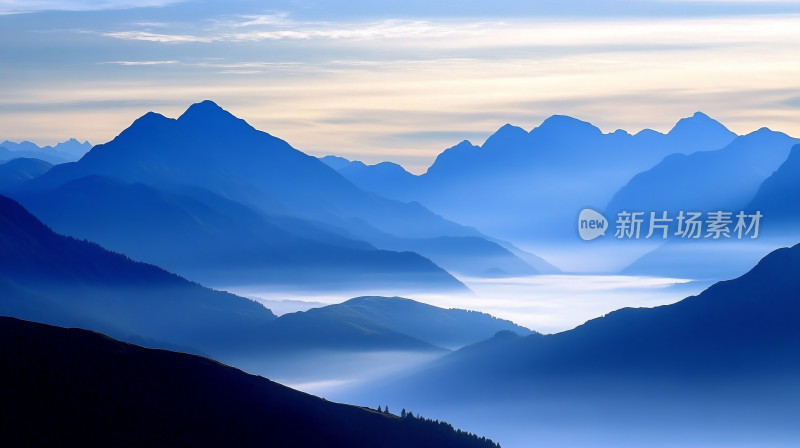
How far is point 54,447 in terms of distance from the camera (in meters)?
197

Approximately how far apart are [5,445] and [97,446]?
1481 centimetres

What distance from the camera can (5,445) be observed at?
194 metres

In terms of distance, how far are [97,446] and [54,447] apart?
6995mm

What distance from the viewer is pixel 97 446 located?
7864 inches

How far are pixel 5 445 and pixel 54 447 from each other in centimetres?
783
